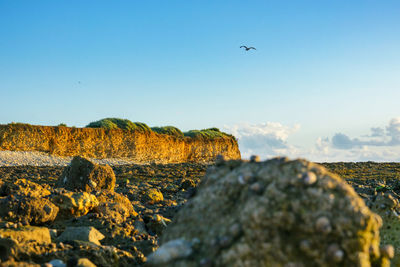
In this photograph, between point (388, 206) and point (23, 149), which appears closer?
point (388, 206)

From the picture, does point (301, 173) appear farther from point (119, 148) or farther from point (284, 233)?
point (119, 148)

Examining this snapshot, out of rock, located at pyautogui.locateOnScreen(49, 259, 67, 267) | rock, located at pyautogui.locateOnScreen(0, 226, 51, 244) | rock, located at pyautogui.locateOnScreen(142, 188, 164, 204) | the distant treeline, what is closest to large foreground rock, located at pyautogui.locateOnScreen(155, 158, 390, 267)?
rock, located at pyautogui.locateOnScreen(49, 259, 67, 267)

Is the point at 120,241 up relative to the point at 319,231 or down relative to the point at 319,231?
down

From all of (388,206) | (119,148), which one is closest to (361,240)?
(388,206)

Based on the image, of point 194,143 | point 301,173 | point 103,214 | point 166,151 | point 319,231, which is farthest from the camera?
point 194,143

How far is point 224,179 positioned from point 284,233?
0.53 meters

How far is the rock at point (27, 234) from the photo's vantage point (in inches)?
141

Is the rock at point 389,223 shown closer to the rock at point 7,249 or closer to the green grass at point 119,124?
the rock at point 7,249

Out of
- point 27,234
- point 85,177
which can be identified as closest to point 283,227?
point 27,234

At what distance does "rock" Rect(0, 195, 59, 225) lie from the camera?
4.61m

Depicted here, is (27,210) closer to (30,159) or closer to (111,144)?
(30,159)

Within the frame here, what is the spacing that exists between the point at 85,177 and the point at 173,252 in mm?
6601

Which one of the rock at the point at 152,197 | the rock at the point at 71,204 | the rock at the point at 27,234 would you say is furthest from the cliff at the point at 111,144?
the rock at the point at 27,234

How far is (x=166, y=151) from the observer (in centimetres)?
3862
